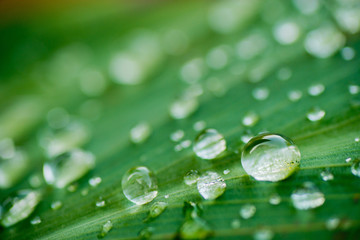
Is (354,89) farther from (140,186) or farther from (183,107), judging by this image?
(140,186)

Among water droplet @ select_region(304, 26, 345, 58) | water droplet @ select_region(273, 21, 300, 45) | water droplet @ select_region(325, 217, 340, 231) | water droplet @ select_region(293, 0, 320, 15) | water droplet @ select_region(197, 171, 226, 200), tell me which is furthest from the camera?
water droplet @ select_region(293, 0, 320, 15)

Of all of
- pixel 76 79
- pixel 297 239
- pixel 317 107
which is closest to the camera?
pixel 297 239

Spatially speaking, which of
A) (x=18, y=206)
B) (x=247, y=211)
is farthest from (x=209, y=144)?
(x=18, y=206)

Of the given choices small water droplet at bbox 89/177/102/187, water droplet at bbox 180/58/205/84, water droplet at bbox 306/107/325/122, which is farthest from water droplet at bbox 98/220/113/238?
water droplet at bbox 180/58/205/84

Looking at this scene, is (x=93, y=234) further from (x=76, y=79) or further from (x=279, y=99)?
(x=76, y=79)

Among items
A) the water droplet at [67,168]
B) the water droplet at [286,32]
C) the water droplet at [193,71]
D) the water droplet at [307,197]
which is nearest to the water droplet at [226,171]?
the water droplet at [307,197]

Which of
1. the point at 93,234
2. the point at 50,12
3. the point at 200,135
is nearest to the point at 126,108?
the point at 200,135

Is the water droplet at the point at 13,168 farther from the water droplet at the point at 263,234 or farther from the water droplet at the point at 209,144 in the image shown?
the water droplet at the point at 263,234

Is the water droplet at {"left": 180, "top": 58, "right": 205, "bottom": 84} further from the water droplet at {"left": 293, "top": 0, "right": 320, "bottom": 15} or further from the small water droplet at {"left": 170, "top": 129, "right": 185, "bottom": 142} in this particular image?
the water droplet at {"left": 293, "top": 0, "right": 320, "bottom": 15}
